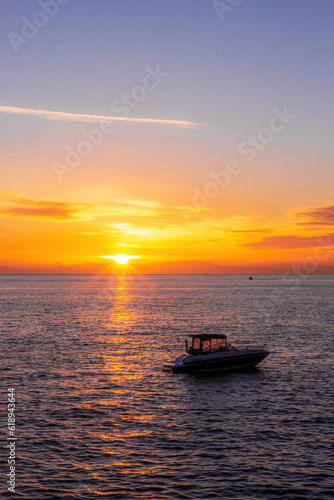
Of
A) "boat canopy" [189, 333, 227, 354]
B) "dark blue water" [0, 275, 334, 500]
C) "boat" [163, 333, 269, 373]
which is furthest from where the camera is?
"boat canopy" [189, 333, 227, 354]

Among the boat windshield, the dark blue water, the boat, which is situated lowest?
the dark blue water

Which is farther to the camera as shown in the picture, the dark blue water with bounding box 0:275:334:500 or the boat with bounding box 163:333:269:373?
the boat with bounding box 163:333:269:373

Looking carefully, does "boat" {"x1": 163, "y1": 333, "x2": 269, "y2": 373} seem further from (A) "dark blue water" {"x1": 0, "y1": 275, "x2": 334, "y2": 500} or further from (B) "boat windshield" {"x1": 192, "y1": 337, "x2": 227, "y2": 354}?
(A) "dark blue water" {"x1": 0, "y1": 275, "x2": 334, "y2": 500}

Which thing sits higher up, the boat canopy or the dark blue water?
the boat canopy

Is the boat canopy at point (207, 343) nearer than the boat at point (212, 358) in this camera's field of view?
No

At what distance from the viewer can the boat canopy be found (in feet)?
172

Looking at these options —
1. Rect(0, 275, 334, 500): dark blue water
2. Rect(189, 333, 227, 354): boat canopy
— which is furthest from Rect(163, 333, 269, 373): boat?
Rect(0, 275, 334, 500): dark blue water

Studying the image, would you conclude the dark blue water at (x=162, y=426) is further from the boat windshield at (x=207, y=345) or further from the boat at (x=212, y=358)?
the boat windshield at (x=207, y=345)

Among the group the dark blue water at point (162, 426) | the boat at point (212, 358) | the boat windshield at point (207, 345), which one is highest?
the boat windshield at point (207, 345)

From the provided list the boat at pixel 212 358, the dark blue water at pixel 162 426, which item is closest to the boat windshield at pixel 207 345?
the boat at pixel 212 358

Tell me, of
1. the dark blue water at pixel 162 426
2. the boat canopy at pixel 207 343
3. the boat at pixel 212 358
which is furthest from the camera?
the boat canopy at pixel 207 343

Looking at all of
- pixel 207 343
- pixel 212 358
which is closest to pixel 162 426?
pixel 212 358

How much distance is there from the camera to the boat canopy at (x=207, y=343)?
2058 inches

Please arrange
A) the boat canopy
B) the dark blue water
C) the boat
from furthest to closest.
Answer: the boat canopy
the boat
the dark blue water
